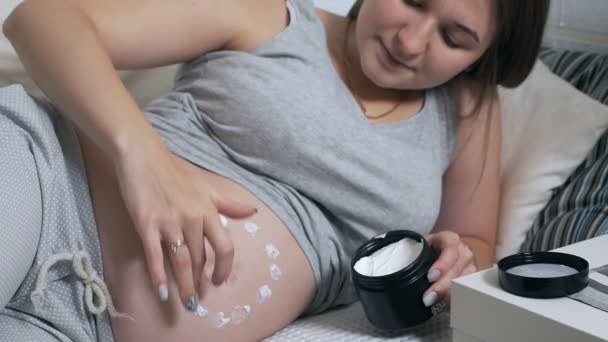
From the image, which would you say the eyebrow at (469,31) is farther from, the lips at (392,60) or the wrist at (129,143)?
the wrist at (129,143)

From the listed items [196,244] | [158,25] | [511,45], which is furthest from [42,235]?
[511,45]

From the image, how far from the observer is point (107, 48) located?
98 cm

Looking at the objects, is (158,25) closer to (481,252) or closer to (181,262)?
(181,262)

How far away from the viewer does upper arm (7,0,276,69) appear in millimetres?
980

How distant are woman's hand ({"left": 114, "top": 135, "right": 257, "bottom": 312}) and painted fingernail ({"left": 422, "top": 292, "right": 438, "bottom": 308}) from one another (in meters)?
0.23

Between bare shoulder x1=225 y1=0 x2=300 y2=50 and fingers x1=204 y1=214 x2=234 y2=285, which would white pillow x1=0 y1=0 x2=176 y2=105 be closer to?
bare shoulder x1=225 y1=0 x2=300 y2=50

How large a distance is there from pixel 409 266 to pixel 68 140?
42 cm

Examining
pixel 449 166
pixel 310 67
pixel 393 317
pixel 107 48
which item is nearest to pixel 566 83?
pixel 449 166

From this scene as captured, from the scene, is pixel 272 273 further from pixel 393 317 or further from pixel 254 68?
pixel 254 68

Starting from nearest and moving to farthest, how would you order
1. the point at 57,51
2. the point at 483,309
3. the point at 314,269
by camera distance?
the point at 483,309 → the point at 57,51 → the point at 314,269

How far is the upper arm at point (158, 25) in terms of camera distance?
98 cm

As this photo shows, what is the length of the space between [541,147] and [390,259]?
1.27ft

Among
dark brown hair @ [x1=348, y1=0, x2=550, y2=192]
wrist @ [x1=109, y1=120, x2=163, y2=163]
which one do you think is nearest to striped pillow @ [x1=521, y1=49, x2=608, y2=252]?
dark brown hair @ [x1=348, y1=0, x2=550, y2=192]

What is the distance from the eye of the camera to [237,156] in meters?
1.04
